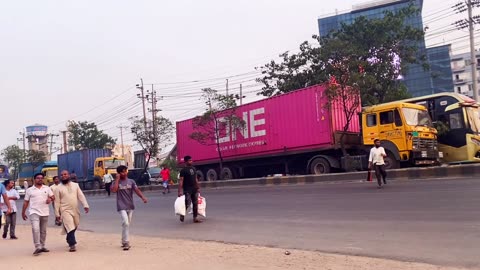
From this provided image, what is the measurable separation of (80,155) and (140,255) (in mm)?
36055

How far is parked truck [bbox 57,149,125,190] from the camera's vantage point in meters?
37.7

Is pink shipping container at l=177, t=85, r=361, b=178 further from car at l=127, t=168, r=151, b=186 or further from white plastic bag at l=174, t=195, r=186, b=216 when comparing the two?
car at l=127, t=168, r=151, b=186

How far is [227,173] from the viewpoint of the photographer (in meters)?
27.4

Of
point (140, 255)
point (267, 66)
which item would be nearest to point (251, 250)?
point (140, 255)

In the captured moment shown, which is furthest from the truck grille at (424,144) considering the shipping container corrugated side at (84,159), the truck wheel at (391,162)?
the shipping container corrugated side at (84,159)

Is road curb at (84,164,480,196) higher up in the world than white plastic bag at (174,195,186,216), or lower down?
higher up

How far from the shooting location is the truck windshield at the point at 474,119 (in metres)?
20.3

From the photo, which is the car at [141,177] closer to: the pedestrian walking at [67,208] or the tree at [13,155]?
the pedestrian walking at [67,208]

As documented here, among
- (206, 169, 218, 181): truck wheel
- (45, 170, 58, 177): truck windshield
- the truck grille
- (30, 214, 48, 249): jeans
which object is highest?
(45, 170, 58, 177): truck windshield

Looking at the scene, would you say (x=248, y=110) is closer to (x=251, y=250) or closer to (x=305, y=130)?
(x=305, y=130)

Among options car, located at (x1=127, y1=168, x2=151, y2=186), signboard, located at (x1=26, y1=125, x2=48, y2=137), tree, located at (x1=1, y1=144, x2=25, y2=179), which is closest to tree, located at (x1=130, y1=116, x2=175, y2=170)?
car, located at (x1=127, y1=168, x2=151, y2=186)

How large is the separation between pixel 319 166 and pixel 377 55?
12.1 meters

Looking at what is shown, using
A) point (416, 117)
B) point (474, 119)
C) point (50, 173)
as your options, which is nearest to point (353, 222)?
point (416, 117)

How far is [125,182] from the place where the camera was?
9.02 m
